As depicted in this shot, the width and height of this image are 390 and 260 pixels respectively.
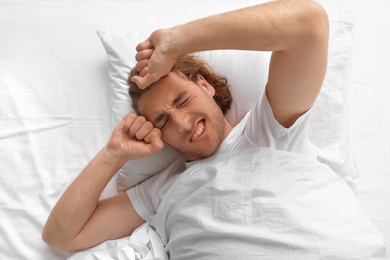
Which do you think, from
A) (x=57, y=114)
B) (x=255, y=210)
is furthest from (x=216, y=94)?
(x=57, y=114)

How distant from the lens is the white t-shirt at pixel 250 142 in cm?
131

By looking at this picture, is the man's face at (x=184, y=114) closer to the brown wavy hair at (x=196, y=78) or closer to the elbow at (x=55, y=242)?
the brown wavy hair at (x=196, y=78)

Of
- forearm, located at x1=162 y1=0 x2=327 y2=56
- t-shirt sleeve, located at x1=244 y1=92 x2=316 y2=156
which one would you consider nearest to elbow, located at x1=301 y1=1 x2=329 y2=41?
forearm, located at x1=162 y1=0 x2=327 y2=56

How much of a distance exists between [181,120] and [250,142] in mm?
190

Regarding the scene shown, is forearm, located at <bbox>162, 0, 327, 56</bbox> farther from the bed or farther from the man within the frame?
the bed

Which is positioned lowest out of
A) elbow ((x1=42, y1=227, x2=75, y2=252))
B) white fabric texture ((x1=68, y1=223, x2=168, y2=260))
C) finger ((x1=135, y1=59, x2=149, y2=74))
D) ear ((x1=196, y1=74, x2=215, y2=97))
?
white fabric texture ((x1=68, y1=223, x2=168, y2=260))

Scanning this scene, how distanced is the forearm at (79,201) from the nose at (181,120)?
7.8 inches

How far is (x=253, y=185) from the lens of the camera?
4.29ft

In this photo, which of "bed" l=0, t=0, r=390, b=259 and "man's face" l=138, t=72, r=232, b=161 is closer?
"man's face" l=138, t=72, r=232, b=161

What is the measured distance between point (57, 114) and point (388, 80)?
3.42ft

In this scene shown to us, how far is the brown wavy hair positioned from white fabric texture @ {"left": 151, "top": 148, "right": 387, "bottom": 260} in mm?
189

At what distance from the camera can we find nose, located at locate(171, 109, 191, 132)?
1.36 meters

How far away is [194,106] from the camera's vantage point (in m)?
1.38

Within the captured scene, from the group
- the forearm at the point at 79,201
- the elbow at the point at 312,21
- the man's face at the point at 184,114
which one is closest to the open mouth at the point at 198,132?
the man's face at the point at 184,114
